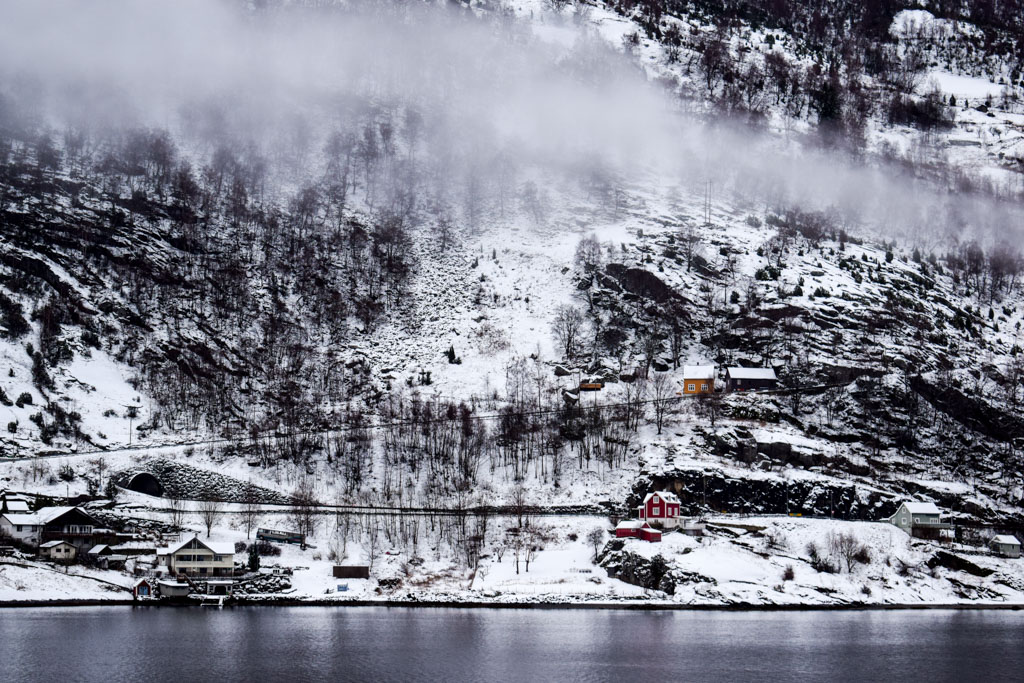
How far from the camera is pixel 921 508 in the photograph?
8975 centimetres

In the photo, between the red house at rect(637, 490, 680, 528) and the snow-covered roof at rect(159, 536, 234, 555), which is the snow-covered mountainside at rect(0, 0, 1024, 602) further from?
the snow-covered roof at rect(159, 536, 234, 555)

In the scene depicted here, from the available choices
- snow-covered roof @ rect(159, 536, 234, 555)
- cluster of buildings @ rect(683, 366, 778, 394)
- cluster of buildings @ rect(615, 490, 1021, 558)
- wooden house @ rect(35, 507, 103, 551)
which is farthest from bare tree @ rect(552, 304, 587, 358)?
wooden house @ rect(35, 507, 103, 551)

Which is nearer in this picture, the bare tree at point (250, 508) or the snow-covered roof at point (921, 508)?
the bare tree at point (250, 508)

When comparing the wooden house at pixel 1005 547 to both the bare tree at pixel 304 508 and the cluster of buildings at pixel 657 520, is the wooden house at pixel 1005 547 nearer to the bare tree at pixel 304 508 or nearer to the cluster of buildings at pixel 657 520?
the cluster of buildings at pixel 657 520

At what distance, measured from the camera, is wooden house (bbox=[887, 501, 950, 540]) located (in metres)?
88.2

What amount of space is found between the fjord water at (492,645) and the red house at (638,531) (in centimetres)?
964

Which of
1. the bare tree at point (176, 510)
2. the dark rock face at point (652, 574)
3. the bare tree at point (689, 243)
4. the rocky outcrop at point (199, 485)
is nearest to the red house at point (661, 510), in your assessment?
the dark rock face at point (652, 574)

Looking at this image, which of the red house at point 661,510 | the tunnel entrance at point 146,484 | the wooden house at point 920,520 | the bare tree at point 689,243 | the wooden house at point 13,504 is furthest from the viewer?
the bare tree at point 689,243

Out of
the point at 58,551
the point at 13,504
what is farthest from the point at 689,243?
the point at 13,504

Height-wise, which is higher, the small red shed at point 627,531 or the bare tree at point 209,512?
the bare tree at point 209,512

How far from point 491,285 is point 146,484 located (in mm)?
58017

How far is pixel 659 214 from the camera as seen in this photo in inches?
6029

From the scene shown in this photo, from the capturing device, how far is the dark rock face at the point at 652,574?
78.2 metres

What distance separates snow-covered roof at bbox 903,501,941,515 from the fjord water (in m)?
15.8
